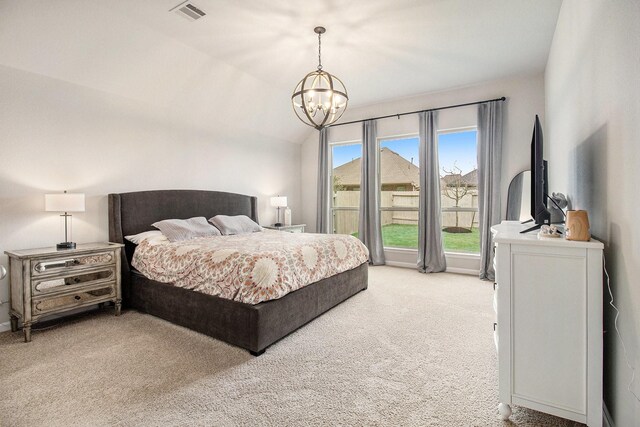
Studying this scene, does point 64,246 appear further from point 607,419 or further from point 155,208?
point 607,419

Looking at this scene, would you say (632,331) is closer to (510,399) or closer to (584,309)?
(584,309)

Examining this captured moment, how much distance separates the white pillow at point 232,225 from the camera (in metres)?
4.46

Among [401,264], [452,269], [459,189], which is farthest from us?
[401,264]

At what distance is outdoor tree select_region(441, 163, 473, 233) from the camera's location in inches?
212

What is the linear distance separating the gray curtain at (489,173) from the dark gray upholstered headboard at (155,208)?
382 cm

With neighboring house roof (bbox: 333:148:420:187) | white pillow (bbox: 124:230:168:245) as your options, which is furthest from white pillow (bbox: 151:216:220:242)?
neighboring house roof (bbox: 333:148:420:187)

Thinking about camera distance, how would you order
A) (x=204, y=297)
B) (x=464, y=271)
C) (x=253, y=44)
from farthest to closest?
(x=464, y=271) → (x=253, y=44) → (x=204, y=297)

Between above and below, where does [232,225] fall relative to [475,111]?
below

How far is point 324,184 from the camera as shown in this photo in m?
6.46

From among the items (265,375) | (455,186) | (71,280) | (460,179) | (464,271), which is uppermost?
(460,179)

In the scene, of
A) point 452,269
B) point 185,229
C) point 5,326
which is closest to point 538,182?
point 452,269

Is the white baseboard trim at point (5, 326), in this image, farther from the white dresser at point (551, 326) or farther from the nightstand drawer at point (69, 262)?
the white dresser at point (551, 326)

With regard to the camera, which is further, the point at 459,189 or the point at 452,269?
the point at 459,189

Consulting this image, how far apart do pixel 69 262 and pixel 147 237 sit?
2.56ft
